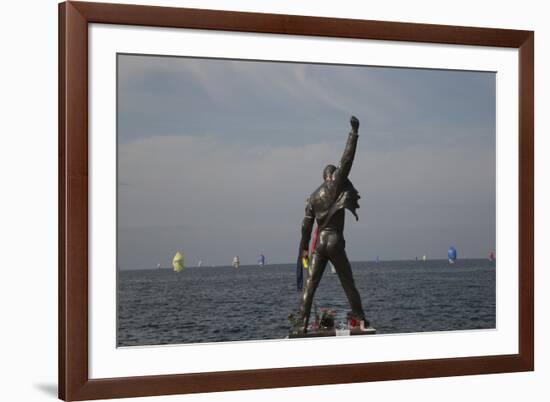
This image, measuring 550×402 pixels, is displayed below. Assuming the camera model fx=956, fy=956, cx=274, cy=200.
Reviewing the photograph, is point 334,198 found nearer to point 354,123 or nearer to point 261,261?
point 354,123

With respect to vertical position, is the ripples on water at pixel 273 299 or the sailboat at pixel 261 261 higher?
the sailboat at pixel 261 261

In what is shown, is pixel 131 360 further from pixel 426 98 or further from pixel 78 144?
pixel 426 98

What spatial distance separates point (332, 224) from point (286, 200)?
0.37m

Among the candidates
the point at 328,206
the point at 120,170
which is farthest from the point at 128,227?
the point at 328,206

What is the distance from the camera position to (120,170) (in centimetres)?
617

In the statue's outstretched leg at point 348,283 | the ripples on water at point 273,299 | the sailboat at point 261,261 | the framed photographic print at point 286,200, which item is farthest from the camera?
the statue's outstretched leg at point 348,283

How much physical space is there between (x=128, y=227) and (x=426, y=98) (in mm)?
2367

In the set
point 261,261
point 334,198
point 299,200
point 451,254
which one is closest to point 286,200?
point 299,200

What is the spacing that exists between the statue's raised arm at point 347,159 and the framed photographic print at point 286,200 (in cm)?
1

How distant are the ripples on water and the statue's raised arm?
604 millimetres

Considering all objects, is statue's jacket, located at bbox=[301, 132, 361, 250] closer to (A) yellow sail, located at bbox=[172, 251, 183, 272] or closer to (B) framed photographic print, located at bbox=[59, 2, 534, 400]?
(B) framed photographic print, located at bbox=[59, 2, 534, 400]

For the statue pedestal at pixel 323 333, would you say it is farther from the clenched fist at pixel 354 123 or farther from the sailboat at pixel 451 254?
the clenched fist at pixel 354 123

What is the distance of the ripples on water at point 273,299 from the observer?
20.5ft

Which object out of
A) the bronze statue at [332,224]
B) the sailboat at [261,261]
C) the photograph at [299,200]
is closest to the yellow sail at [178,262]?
the photograph at [299,200]
